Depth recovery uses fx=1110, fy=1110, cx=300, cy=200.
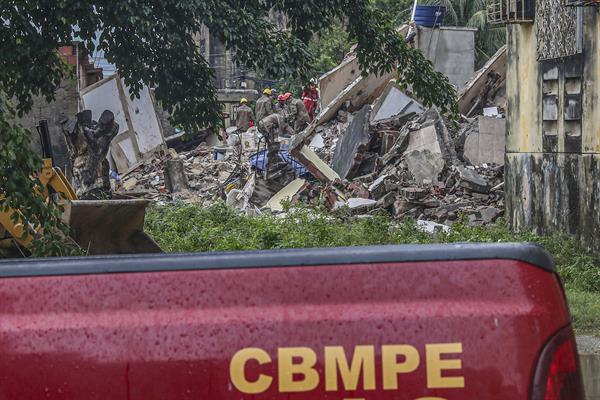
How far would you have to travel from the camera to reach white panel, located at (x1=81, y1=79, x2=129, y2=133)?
25.5 m

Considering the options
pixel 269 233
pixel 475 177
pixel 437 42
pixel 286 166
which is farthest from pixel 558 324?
pixel 437 42

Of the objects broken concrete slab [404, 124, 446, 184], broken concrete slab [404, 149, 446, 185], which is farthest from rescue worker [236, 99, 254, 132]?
broken concrete slab [404, 149, 446, 185]

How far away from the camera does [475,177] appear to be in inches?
753

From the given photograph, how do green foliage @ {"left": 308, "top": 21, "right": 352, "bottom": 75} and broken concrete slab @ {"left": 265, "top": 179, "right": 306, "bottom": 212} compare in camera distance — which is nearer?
broken concrete slab @ {"left": 265, "top": 179, "right": 306, "bottom": 212}

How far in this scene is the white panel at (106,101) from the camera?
25.5m

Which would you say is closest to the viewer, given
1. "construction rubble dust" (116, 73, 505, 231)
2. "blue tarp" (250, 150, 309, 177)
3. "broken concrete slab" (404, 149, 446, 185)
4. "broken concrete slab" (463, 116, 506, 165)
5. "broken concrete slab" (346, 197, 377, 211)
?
"construction rubble dust" (116, 73, 505, 231)

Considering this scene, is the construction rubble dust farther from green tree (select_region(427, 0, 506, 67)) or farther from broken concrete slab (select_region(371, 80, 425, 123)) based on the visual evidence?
green tree (select_region(427, 0, 506, 67))

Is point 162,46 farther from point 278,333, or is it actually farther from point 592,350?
point 278,333

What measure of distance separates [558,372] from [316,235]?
11.3 metres

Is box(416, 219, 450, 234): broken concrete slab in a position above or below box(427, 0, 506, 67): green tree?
below

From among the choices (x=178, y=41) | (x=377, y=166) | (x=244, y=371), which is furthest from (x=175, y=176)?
(x=244, y=371)

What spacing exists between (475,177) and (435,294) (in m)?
16.4

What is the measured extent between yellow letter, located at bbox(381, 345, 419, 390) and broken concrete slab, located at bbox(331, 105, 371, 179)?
18.3 meters

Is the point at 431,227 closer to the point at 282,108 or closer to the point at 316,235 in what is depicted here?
the point at 316,235
